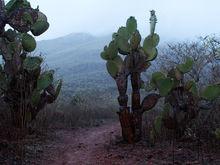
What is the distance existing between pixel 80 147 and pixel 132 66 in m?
1.97

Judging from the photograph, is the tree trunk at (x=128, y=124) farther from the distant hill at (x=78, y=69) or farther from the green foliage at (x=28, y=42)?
the distant hill at (x=78, y=69)

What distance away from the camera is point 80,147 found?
32.2 feet

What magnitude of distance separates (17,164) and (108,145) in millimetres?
2477

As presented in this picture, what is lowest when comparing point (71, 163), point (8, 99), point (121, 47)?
point (71, 163)

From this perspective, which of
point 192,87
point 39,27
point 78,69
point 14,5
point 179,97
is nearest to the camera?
point 14,5

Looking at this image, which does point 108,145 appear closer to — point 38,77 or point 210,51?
point 38,77

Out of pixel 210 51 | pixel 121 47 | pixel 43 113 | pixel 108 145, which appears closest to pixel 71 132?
pixel 43 113

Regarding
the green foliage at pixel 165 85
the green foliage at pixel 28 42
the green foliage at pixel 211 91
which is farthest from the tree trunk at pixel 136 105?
the green foliage at pixel 28 42

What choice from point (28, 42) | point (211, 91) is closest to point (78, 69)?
point (28, 42)

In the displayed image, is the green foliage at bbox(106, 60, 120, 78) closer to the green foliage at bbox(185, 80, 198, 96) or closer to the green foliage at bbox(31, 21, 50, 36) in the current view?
the green foliage at bbox(185, 80, 198, 96)

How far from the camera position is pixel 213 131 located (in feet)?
29.7

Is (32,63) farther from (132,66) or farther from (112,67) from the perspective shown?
(132,66)

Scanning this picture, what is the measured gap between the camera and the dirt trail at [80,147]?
8.37 meters

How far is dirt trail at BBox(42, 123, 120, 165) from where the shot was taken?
8367 millimetres
